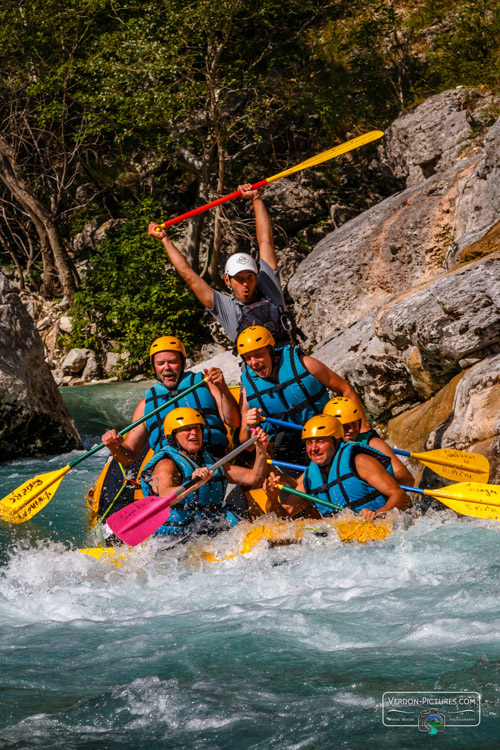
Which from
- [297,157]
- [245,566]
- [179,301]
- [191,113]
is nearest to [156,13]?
[191,113]

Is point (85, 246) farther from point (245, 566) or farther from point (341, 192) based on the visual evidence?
point (245, 566)

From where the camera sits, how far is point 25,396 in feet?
26.4

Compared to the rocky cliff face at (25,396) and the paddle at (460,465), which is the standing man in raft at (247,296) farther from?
the rocky cliff face at (25,396)

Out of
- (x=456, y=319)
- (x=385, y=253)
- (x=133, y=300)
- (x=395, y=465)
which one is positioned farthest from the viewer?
(x=133, y=300)

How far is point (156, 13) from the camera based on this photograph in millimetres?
11609

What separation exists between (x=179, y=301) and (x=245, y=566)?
32.7ft

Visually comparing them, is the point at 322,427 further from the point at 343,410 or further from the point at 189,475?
the point at 189,475

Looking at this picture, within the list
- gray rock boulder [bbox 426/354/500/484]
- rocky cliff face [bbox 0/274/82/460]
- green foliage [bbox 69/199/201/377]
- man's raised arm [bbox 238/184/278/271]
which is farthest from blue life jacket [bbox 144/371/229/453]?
green foliage [bbox 69/199/201/377]

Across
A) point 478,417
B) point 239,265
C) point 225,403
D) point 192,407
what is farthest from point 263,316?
point 478,417

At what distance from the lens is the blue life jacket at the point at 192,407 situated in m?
4.85

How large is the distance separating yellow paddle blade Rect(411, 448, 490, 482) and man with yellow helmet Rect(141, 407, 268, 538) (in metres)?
1.12

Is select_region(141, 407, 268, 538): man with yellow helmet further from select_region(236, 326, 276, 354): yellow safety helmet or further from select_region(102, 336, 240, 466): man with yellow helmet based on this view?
select_region(236, 326, 276, 354): yellow safety helmet

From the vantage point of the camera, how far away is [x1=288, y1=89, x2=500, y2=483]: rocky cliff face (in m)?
5.45

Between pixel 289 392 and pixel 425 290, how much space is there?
1.77m
